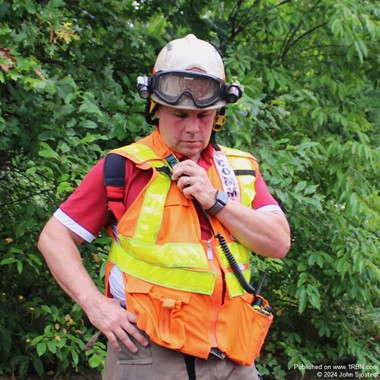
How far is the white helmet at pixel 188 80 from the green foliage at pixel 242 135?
1.09 m

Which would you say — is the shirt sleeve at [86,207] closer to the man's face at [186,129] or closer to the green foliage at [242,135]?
the man's face at [186,129]

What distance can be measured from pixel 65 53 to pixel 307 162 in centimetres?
185

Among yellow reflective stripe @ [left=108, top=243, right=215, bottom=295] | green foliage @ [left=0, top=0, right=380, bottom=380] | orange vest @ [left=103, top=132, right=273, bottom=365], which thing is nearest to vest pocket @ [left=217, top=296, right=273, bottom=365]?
orange vest @ [left=103, top=132, right=273, bottom=365]

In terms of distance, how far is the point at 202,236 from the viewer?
2.25m

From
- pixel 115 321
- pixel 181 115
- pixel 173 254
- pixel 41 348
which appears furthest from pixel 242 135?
pixel 115 321

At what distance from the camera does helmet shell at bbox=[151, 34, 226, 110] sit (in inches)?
89.1

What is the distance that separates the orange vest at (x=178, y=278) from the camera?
2.14 m

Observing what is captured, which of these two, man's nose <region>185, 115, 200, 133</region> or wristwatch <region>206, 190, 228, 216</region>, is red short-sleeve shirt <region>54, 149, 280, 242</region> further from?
man's nose <region>185, 115, 200, 133</region>

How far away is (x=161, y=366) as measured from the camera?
218cm

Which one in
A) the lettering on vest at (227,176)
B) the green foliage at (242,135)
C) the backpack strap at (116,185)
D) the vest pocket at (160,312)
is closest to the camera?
the vest pocket at (160,312)

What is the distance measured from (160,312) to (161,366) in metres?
0.19

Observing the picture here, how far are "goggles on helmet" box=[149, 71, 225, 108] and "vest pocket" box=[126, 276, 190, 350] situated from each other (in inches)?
25.7

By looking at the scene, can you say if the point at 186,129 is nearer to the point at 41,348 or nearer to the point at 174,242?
the point at 174,242

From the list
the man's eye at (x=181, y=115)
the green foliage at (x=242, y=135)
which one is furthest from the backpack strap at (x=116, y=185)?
the green foliage at (x=242, y=135)
